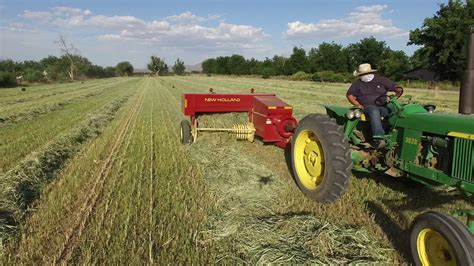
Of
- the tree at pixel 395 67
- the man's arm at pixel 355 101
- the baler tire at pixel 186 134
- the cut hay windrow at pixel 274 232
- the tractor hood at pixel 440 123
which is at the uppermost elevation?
the tree at pixel 395 67

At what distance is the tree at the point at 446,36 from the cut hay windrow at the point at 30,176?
34911 millimetres

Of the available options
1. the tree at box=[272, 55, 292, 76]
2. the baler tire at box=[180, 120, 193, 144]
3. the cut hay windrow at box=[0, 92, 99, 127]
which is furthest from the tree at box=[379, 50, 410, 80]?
the baler tire at box=[180, 120, 193, 144]

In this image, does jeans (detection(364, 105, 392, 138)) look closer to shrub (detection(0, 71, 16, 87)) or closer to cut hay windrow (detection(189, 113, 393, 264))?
cut hay windrow (detection(189, 113, 393, 264))

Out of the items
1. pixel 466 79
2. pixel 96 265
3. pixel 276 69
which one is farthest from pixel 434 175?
pixel 276 69

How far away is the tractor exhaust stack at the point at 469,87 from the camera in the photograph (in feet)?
12.2

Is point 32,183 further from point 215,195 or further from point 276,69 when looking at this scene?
point 276,69

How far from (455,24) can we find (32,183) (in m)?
39.4

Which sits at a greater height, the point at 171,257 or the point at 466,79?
the point at 466,79

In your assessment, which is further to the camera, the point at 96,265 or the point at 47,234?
the point at 47,234

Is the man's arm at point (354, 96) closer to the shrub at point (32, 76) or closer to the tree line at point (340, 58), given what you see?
the tree line at point (340, 58)

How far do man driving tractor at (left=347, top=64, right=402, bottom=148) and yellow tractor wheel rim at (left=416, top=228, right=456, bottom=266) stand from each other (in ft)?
5.10

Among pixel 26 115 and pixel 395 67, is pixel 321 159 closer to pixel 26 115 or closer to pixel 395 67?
pixel 26 115

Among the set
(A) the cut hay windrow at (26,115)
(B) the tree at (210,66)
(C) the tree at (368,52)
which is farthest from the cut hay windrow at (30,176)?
(B) the tree at (210,66)

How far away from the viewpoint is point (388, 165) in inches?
175
